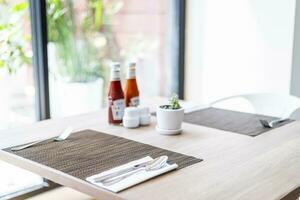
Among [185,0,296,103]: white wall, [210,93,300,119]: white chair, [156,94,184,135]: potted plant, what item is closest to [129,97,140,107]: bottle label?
[156,94,184,135]: potted plant

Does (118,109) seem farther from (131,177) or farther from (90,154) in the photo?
(131,177)

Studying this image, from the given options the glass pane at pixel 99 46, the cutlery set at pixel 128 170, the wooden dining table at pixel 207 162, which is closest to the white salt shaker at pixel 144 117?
the wooden dining table at pixel 207 162

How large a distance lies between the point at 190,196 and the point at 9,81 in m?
1.49

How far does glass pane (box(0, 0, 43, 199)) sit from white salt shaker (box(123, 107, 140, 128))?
72cm

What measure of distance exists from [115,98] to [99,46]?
43.8 inches

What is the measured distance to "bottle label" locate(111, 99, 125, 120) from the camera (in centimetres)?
157

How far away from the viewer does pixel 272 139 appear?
4.74ft

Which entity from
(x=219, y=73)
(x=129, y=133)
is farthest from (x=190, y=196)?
(x=219, y=73)

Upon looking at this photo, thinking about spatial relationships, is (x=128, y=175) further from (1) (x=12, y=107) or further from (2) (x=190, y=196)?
(1) (x=12, y=107)

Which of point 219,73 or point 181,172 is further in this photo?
point 219,73

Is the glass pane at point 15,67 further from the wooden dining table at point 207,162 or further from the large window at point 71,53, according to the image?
the wooden dining table at point 207,162

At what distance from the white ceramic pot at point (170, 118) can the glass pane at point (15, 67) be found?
2.82 feet

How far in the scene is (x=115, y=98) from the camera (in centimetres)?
157

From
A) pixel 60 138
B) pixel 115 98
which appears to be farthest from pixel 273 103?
pixel 60 138
